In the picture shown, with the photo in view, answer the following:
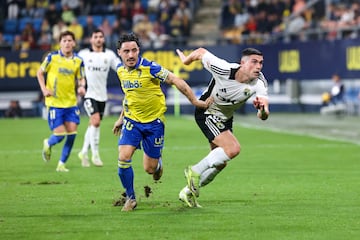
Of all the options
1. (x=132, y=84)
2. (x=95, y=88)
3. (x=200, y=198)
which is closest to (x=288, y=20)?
(x=95, y=88)

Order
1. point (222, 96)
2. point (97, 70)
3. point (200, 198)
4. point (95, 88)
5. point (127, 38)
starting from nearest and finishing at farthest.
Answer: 1. point (127, 38)
2. point (222, 96)
3. point (200, 198)
4. point (95, 88)
5. point (97, 70)

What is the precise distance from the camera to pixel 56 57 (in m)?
15.9

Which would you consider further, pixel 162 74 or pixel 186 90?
pixel 162 74

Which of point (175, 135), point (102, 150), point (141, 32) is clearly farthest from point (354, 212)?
point (141, 32)

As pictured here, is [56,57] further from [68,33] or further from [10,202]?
[10,202]

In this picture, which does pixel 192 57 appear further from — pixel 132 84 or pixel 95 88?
pixel 95 88

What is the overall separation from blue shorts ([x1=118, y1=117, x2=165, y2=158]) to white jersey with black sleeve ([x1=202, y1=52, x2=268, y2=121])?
2.57 feet

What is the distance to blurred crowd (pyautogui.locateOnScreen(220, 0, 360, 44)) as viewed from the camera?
3478cm

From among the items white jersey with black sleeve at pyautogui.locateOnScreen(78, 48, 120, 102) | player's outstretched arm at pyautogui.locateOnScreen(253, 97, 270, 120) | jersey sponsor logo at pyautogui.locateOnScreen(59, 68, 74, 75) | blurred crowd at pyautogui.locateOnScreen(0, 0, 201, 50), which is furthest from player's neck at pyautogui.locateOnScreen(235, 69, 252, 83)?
blurred crowd at pyautogui.locateOnScreen(0, 0, 201, 50)

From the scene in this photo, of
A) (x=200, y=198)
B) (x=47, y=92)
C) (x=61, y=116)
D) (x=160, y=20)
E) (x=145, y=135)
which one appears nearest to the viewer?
(x=145, y=135)

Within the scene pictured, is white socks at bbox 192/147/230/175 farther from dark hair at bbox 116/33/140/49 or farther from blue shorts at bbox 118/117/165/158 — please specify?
dark hair at bbox 116/33/140/49

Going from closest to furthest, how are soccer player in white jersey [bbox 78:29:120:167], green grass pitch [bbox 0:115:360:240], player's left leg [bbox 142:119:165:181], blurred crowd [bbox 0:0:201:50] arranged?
green grass pitch [bbox 0:115:360:240]
player's left leg [bbox 142:119:165:181]
soccer player in white jersey [bbox 78:29:120:167]
blurred crowd [bbox 0:0:201:50]

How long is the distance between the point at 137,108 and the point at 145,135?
350 millimetres

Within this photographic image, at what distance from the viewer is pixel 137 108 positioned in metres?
11.1
